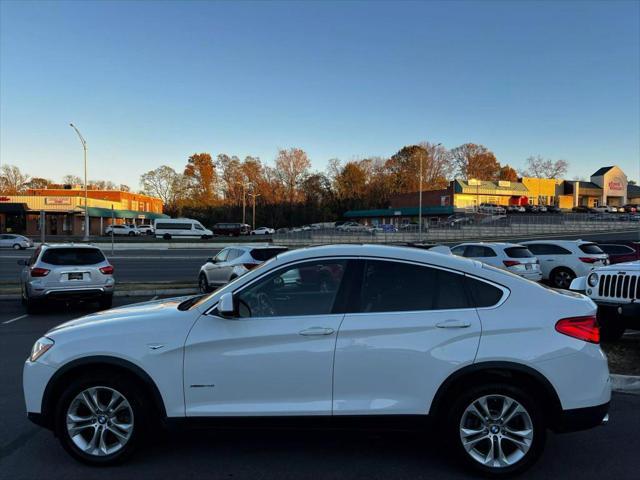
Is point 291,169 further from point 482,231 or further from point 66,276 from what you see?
point 66,276

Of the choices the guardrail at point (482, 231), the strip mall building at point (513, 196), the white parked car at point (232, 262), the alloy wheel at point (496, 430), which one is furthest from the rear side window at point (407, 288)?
the strip mall building at point (513, 196)

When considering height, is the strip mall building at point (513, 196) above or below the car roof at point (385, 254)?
above

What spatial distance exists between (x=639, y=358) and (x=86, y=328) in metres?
6.83

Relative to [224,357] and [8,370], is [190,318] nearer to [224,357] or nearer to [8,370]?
[224,357]

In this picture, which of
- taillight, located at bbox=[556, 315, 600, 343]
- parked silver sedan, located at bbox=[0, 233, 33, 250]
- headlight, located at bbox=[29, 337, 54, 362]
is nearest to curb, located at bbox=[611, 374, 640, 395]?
taillight, located at bbox=[556, 315, 600, 343]

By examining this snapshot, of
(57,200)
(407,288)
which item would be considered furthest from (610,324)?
(57,200)

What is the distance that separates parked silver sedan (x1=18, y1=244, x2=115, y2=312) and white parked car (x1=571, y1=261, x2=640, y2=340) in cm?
972

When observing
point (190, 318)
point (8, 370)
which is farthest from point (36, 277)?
point (190, 318)

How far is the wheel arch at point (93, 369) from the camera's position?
365 cm

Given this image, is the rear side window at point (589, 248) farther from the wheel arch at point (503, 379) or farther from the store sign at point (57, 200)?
the store sign at point (57, 200)

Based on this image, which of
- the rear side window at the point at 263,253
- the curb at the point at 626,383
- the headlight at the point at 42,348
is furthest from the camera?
the rear side window at the point at 263,253

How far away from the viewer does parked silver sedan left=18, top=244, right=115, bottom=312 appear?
35.1ft

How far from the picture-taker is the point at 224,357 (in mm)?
3627

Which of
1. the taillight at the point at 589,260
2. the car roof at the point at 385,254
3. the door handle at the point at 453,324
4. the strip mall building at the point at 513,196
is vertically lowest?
the taillight at the point at 589,260
